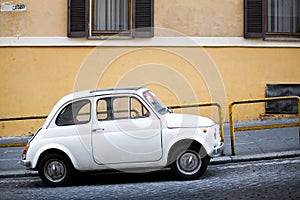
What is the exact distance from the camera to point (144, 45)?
1313cm

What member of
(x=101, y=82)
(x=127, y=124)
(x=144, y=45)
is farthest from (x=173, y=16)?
(x=127, y=124)

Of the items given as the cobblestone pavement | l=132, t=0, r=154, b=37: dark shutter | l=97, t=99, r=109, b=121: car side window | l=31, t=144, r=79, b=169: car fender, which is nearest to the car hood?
the cobblestone pavement

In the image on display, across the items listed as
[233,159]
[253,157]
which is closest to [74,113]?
[233,159]

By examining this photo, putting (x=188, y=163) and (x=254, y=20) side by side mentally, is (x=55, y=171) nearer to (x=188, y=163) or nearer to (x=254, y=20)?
(x=188, y=163)

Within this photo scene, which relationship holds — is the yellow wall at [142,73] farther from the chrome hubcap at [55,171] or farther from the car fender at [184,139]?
the car fender at [184,139]

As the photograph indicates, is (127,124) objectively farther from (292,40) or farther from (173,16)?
(292,40)

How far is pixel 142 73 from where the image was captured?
43.4 feet

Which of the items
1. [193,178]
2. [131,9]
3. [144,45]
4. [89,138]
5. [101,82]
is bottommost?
[193,178]

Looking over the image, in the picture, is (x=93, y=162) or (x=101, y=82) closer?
(x=93, y=162)

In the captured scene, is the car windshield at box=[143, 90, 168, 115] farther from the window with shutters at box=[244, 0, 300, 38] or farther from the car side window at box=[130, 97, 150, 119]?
the window with shutters at box=[244, 0, 300, 38]

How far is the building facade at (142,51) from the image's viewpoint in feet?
42.4

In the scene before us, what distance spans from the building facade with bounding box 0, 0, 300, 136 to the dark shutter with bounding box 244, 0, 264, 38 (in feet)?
0.09

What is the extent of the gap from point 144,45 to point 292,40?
3.99 m

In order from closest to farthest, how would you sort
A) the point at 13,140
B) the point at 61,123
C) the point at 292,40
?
the point at 61,123 < the point at 13,140 < the point at 292,40
